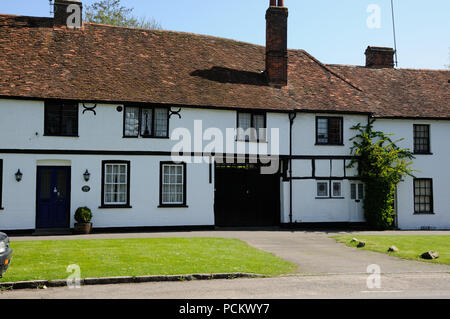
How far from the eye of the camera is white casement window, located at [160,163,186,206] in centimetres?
1997

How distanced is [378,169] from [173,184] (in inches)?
393

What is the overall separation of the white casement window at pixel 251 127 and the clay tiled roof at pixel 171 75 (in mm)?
646

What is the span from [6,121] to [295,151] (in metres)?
12.9

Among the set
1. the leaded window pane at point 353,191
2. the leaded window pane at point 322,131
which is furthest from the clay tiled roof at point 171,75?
the leaded window pane at point 353,191

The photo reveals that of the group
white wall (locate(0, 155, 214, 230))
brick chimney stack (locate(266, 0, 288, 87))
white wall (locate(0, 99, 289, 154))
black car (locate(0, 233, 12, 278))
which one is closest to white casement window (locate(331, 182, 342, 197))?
white wall (locate(0, 99, 289, 154))

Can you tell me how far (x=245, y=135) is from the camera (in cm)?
2120

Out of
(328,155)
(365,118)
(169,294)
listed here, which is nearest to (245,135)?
(328,155)

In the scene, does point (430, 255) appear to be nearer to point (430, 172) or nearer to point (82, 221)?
point (430, 172)

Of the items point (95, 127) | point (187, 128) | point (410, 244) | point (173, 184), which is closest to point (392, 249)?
point (410, 244)

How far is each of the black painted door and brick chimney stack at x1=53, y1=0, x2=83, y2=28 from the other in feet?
33.5

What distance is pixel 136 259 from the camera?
11531 mm

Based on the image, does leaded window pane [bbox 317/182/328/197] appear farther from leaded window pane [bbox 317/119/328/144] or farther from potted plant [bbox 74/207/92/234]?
potted plant [bbox 74/207/92/234]

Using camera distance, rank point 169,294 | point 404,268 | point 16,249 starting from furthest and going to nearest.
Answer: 1. point 16,249
2. point 404,268
3. point 169,294
